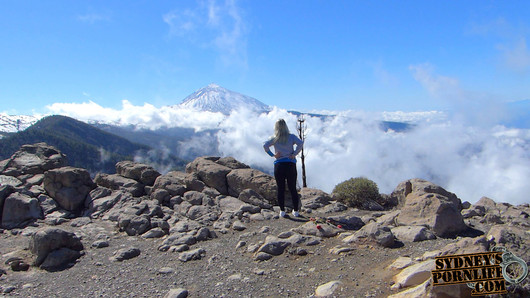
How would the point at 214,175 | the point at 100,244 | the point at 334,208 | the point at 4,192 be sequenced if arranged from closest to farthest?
the point at 100,244, the point at 4,192, the point at 334,208, the point at 214,175

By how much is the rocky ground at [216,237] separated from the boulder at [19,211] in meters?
0.04

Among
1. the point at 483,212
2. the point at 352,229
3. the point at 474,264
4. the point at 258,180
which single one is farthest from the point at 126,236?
the point at 483,212

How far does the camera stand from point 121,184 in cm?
1499

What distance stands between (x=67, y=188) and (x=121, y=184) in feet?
7.07

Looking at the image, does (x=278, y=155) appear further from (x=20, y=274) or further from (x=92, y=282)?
(x=20, y=274)

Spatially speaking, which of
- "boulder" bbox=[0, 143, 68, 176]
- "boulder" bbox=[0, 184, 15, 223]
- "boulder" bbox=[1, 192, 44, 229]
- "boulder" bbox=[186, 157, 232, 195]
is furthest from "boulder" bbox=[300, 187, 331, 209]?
"boulder" bbox=[0, 143, 68, 176]

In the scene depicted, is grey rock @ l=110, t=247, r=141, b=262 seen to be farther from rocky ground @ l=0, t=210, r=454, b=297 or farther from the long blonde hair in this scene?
the long blonde hair

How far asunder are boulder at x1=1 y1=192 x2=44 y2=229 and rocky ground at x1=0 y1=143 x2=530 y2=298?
4cm

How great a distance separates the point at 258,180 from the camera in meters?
14.3

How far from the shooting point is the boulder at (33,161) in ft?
51.1

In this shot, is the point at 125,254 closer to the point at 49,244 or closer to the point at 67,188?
the point at 49,244

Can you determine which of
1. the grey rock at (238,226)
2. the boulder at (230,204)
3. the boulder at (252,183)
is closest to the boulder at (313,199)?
the boulder at (252,183)

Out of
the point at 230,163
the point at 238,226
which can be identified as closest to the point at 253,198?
the point at 238,226

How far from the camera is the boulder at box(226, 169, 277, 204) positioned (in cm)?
1390
